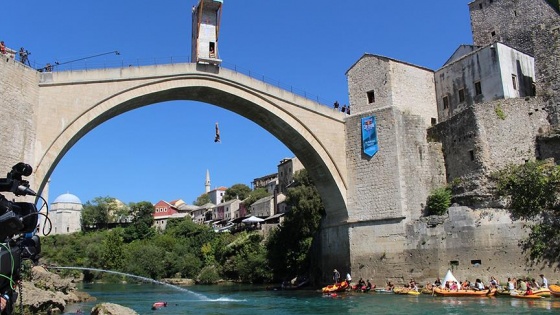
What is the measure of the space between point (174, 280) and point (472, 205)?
27.9m

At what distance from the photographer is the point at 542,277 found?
1709cm

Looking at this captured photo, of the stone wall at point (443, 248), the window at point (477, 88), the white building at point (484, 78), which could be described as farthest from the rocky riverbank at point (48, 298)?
the window at point (477, 88)

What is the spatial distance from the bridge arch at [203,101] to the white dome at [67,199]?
56.9 meters

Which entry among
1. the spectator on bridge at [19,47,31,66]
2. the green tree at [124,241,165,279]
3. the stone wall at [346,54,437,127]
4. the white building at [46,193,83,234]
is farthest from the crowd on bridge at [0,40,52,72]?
the white building at [46,193,83,234]

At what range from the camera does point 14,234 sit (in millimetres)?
4258

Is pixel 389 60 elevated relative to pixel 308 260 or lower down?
elevated

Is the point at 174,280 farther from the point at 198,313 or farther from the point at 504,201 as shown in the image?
the point at 504,201

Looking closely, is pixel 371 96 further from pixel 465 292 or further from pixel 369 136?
pixel 465 292

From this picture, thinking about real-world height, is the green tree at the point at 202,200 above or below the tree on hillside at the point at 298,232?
above

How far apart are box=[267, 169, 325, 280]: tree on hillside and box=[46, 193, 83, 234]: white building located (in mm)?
47274

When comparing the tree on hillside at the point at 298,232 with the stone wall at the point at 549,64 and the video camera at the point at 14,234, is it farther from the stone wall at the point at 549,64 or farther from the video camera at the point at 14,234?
the video camera at the point at 14,234

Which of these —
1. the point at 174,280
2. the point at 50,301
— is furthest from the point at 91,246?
the point at 50,301

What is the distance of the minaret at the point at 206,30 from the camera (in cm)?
2020

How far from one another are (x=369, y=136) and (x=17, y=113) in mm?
13125
